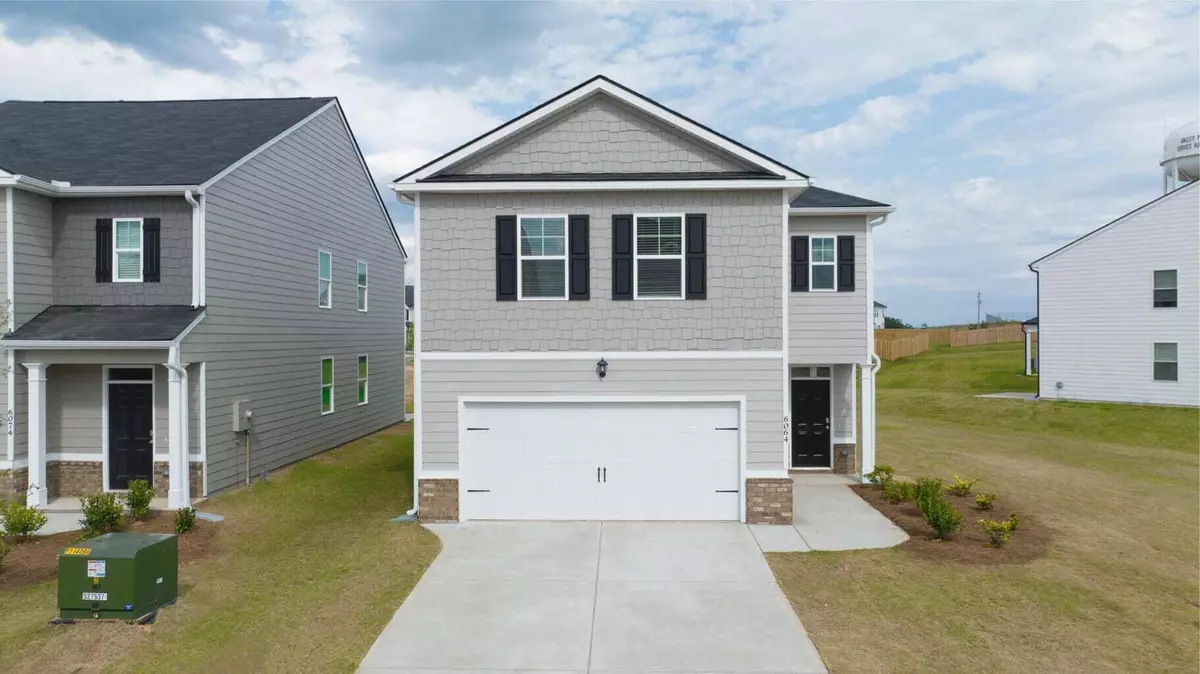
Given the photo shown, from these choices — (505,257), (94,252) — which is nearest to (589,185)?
(505,257)

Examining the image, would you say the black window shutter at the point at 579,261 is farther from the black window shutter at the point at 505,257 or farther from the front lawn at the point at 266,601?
the front lawn at the point at 266,601

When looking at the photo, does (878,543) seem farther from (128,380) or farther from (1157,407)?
(1157,407)

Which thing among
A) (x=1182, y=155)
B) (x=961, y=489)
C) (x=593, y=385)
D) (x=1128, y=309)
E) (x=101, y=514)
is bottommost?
(x=961, y=489)

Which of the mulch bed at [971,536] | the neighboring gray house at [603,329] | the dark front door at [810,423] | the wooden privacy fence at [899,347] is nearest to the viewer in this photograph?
the mulch bed at [971,536]

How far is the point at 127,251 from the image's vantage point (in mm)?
14227

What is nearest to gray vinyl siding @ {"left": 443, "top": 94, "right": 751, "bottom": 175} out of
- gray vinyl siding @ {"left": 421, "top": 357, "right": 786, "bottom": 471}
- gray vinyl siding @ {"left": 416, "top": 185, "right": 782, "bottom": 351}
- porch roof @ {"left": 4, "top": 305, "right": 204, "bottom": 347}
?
gray vinyl siding @ {"left": 416, "top": 185, "right": 782, "bottom": 351}

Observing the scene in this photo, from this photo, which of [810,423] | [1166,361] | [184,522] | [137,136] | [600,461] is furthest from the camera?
[1166,361]

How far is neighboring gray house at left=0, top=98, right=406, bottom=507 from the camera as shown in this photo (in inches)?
523

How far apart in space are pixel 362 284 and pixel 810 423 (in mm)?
13808

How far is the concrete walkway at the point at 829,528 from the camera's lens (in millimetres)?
11188

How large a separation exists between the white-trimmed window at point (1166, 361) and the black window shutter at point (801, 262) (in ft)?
60.9

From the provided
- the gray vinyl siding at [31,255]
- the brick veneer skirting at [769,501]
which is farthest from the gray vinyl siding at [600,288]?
the gray vinyl siding at [31,255]

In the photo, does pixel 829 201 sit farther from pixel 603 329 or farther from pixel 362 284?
pixel 362 284

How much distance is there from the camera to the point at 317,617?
8352 millimetres
